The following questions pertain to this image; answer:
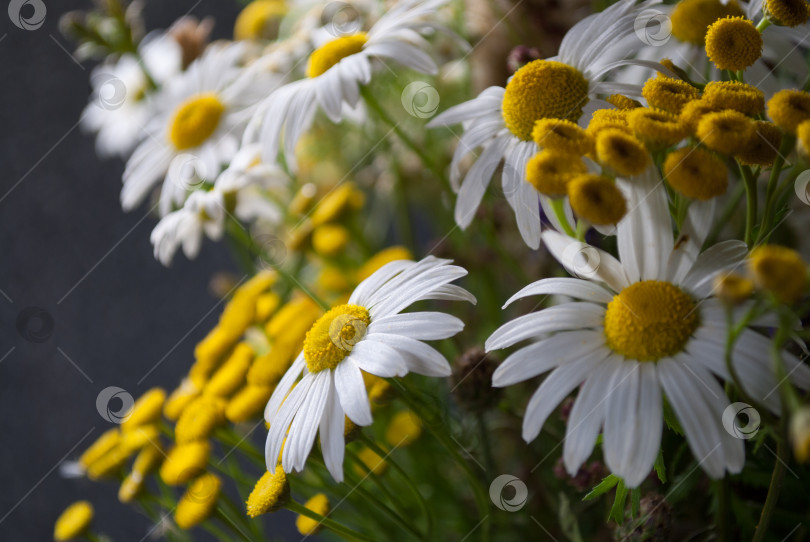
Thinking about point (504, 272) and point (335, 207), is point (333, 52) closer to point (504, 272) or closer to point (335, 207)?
point (335, 207)

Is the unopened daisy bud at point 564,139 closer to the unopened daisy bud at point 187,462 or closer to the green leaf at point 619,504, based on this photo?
the green leaf at point 619,504

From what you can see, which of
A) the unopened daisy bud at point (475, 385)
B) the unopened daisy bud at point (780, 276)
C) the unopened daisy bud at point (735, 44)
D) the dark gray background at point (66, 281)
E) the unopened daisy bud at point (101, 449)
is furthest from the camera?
the dark gray background at point (66, 281)

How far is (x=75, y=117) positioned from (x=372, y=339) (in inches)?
39.8

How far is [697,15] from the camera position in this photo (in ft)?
1.35

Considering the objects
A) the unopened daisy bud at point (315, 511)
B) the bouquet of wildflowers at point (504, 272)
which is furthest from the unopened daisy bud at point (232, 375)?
the unopened daisy bud at point (315, 511)

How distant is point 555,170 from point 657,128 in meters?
0.04

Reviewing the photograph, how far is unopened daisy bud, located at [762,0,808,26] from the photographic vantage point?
321 mm

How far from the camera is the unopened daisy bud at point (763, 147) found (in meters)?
0.28

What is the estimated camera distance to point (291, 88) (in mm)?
496

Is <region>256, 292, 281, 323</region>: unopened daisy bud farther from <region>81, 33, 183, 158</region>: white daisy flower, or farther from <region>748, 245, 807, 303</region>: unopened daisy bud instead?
<region>748, 245, 807, 303</region>: unopened daisy bud

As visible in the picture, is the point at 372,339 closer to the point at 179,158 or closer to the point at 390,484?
the point at 390,484

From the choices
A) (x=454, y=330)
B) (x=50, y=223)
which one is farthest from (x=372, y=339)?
(x=50, y=223)

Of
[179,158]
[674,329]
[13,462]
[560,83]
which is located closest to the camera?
[674,329]

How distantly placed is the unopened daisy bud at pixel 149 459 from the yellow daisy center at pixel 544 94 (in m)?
0.34
